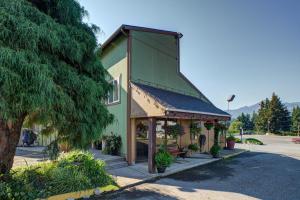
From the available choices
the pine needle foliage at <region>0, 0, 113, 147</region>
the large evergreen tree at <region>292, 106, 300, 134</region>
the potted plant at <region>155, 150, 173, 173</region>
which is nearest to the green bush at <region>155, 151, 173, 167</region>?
the potted plant at <region>155, 150, 173, 173</region>

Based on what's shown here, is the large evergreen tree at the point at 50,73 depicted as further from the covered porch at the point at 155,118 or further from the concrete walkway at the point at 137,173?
Answer: the covered porch at the point at 155,118

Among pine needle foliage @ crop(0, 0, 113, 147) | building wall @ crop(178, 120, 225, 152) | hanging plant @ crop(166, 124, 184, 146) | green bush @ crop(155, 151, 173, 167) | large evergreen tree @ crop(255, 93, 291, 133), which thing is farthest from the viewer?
large evergreen tree @ crop(255, 93, 291, 133)

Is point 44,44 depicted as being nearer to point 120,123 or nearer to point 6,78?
point 6,78

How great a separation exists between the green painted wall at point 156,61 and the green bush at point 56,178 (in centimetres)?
537

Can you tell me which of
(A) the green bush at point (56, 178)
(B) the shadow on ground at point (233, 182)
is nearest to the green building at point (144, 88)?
(B) the shadow on ground at point (233, 182)

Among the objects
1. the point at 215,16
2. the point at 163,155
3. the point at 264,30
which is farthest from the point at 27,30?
the point at 264,30

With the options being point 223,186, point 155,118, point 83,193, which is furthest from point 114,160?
point 223,186

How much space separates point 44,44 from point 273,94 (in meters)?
63.4

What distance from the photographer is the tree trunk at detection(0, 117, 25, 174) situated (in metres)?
6.34

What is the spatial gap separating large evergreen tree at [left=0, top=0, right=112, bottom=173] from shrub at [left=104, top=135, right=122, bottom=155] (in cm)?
546

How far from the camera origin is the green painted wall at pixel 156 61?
12227mm

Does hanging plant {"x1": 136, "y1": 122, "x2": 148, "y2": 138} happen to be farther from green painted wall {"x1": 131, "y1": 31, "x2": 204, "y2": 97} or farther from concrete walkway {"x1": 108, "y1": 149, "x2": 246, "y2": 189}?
green painted wall {"x1": 131, "y1": 31, "x2": 204, "y2": 97}

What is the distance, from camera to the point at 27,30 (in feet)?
16.2

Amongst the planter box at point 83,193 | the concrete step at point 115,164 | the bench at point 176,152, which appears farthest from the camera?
the bench at point 176,152
